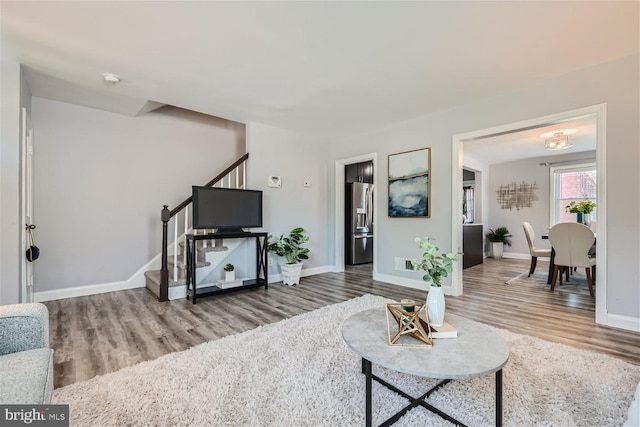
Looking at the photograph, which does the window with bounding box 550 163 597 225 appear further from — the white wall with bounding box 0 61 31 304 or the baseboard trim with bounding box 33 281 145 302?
the white wall with bounding box 0 61 31 304

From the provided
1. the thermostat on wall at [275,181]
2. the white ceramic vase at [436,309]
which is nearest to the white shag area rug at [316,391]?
the white ceramic vase at [436,309]

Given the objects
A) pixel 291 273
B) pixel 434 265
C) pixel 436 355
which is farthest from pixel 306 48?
pixel 291 273

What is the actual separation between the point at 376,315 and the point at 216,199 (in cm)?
263

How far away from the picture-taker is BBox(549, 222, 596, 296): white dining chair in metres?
3.64

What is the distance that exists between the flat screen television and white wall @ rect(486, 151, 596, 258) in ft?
20.8

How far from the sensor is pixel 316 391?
1628 mm

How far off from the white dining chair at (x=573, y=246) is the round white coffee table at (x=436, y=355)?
320cm

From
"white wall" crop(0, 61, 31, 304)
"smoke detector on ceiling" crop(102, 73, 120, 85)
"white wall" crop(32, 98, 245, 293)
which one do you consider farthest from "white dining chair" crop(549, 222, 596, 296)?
"white wall" crop(0, 61, 31, 304)

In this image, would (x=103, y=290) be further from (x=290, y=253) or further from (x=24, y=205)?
(x=290, y=253)

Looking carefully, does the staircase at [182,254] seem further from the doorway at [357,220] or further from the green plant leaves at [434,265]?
the green plant leaves at [434,265]

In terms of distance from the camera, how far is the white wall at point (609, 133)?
2520 millimetres

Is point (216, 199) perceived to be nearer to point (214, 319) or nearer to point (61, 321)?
point (214, 319)

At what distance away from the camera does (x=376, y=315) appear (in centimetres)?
179

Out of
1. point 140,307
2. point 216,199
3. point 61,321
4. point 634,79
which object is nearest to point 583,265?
point 634,79
